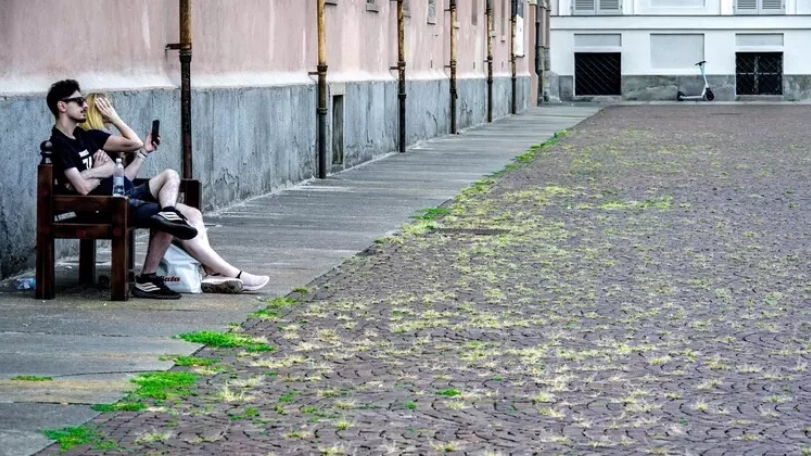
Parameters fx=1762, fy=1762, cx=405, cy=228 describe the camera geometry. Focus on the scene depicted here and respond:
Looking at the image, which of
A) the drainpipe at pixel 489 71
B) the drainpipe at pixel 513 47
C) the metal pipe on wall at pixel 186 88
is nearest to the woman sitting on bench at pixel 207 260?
the metal pipe on wall at pixel 186 88

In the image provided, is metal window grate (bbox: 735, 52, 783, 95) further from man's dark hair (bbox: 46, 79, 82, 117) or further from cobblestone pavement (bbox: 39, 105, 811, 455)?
man's dark hair (bbox: 46, 79, 82, 117)

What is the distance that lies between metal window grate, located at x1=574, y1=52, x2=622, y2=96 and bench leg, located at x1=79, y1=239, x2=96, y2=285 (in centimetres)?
5121

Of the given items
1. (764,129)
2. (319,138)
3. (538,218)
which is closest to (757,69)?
(764,129)

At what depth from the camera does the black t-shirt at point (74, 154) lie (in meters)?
9.58

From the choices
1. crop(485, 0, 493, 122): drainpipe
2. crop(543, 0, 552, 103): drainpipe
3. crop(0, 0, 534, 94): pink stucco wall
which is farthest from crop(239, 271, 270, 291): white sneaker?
crop(543, 0, 552, 103): drainpipe

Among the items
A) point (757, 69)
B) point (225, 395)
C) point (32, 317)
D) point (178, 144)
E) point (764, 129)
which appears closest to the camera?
point (225, 395)

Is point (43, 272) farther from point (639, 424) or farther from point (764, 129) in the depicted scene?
point (764, 129)

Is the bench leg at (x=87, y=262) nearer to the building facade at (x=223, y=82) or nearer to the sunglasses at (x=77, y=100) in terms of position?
the building facade at (x=223, y=82)

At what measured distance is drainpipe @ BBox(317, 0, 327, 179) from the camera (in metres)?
19.2

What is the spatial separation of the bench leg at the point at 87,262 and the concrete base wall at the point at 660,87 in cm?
5054

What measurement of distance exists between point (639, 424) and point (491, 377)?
1087mm

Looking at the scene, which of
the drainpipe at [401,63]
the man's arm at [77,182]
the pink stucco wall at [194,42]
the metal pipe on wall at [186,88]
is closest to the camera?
A: the man's arm at [77,182]

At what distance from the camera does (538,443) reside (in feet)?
19.8

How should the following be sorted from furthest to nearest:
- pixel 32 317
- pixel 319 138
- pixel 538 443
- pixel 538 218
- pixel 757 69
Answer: pixel 757 69, pixel 319 138, pixel 538 218, pixel 32 317, pixel 538 443
